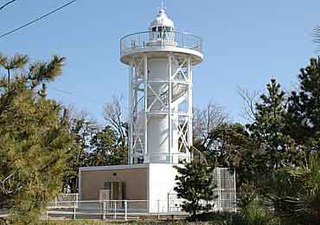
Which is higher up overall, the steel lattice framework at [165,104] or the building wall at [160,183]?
the steel lattice framework at [165,104]

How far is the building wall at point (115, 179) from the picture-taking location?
123 feet

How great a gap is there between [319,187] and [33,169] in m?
5.60

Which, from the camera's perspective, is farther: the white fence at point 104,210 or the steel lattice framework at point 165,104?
the steel lattice framework at point 165,104

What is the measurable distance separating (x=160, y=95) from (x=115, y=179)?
21.1ft

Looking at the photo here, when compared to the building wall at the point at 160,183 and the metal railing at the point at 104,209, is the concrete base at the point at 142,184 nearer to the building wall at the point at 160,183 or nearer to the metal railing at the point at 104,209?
the building wall at the point at 160,183

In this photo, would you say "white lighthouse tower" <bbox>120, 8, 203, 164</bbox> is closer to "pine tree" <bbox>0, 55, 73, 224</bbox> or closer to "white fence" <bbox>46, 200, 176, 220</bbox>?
"white fence" <bbox>46, 200, 176, 220</bbox>

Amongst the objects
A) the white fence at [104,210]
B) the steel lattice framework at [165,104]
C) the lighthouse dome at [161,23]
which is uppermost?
the lighthouse dome at [161,23]

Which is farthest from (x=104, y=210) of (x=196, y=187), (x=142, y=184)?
(x=142, y=184)

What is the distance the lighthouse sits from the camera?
39406 mm

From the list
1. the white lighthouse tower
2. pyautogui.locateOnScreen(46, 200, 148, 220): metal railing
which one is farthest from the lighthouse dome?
pyautogui.locateOnScreen(46, 200, 148, 220): metal railing

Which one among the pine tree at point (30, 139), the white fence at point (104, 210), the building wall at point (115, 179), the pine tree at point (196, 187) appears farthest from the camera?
the building wall at point (115, 179)

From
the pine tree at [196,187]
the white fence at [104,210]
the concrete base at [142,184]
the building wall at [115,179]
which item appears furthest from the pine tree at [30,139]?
the building wall at [115,179]

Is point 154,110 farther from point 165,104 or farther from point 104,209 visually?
point 104,209

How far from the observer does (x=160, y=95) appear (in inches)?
1586
